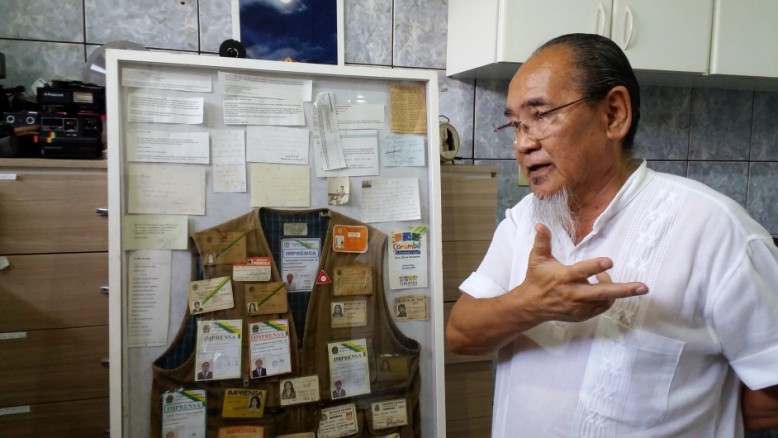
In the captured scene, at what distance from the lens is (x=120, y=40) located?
169cm

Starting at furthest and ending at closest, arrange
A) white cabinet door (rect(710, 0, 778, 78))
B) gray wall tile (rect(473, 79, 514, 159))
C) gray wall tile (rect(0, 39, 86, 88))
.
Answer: gray wall tile (rect(473, 79, 514, 159)), white cabinet door (rect(710, 0, 778, 78)), gray wall tile (rect(0, 39, 86, 88))

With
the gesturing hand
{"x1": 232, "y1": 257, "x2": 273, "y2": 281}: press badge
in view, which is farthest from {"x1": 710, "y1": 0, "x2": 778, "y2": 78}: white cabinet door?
{"x1": 232, "y1": 257, "x2": 273, "y2": 281}: press badge

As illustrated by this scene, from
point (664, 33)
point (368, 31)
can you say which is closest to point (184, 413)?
point (368, 31)

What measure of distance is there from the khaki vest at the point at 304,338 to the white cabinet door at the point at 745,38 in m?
1.54

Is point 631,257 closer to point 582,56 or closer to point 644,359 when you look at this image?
point 644,359

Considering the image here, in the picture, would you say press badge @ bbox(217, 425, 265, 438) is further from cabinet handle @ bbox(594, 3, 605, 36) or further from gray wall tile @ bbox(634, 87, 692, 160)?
gray wall tile @ bbox(634, 87, 692, 160)

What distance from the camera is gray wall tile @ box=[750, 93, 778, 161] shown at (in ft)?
8.23

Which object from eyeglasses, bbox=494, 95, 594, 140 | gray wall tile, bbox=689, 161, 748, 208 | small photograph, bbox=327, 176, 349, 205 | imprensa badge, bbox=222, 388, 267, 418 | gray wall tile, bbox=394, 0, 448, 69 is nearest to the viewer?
eyeglasses, bbox=494, 95, 594, 140

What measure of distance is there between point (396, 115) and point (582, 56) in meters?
0.81

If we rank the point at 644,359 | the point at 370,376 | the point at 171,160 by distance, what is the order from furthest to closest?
the point at 370,376 < the point at 171,160 < the point at 644,359

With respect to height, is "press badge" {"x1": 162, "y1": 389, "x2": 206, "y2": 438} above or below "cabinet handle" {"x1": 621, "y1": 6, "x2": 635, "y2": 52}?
below

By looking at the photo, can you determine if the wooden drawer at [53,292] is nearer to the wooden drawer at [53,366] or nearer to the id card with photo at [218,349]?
the wooden drawer at [53,366]

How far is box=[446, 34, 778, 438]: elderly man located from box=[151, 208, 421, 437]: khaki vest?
2.16 feet

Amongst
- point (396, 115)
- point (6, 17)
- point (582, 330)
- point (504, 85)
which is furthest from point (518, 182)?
point (6, 17)
